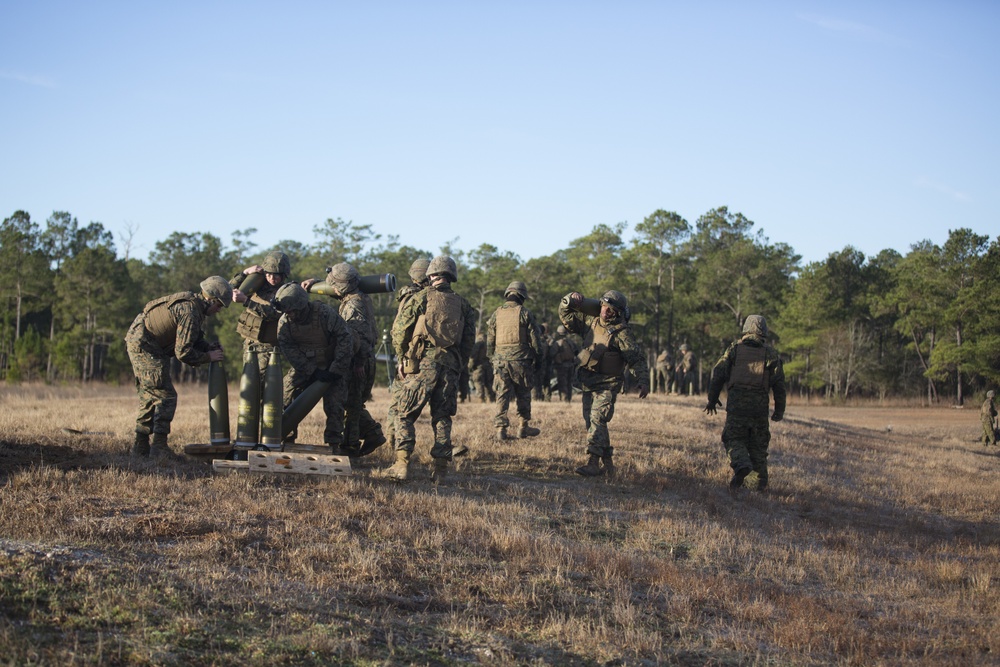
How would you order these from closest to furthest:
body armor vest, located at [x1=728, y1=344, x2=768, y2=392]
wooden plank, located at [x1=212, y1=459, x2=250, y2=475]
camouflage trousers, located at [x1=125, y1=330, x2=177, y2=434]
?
wooden plank, located at [x1=212, y1=459, x2=250, y2=475] < camouflage trousers, located at [x1=125, y1=330, x2=177, y2=434] < body armor vest, located at [x1=728, y1=344, x2=768, y2=392]

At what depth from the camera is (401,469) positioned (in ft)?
31.0

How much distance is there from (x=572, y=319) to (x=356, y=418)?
3069 millimetres

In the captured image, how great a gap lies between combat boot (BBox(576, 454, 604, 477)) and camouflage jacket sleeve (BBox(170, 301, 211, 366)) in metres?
4.56

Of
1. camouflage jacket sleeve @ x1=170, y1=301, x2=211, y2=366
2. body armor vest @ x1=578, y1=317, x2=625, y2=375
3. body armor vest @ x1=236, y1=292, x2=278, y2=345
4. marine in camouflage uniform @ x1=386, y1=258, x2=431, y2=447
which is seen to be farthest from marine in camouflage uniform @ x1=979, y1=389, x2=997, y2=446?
camouflage jacket sleeve @ x1=170, y1=301, x2=211, y2=366

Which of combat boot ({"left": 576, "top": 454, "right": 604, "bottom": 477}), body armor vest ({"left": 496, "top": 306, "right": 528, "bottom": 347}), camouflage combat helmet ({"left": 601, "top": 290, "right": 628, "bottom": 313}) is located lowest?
combat boot ({"left": 576, "top": 454, "right": 604, "bottom": 477})

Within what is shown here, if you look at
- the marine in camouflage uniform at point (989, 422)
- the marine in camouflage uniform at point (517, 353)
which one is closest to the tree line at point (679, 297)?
the marine in camouflage uniform at point (989, 422)

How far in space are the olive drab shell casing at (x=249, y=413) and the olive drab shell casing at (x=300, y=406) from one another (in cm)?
47

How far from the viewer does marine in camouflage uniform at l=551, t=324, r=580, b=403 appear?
24.6 meters

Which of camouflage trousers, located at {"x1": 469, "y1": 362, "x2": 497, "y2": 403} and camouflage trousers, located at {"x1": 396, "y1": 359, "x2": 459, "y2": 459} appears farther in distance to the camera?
camouflage trousers, located at {"x1": 469, "y1": 362, "x2": 497, "y2": 403}

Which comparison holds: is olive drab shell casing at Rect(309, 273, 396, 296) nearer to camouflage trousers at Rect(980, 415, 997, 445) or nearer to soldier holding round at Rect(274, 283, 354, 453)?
soldier holding round at Rect(274, 283, 354, 453)

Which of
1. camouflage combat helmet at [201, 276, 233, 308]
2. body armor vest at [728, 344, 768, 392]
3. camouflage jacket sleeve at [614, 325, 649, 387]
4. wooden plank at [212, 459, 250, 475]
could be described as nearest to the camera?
wooden plank at [212, 459, 250, 475]

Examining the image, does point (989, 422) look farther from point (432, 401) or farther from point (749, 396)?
point (432, 401)

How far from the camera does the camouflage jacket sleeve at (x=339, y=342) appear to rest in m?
10.2

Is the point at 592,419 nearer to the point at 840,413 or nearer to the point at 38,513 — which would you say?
the point at 38,513
